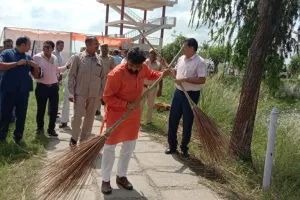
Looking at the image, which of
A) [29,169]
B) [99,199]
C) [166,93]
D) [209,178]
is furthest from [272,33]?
[166,93]

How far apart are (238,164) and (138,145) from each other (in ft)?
6.07

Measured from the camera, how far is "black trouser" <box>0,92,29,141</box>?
202 inches

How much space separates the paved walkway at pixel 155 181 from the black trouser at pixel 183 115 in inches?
10.3

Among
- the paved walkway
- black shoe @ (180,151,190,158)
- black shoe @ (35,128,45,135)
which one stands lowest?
the paved walkway

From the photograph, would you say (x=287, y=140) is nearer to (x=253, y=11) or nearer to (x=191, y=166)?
(x=191, y=166)

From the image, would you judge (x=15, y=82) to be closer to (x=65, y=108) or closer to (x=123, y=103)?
(x=65, y=108)

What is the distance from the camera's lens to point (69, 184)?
10.6ft

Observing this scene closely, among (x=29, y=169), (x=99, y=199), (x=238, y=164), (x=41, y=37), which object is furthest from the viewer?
(x=41, y=37)

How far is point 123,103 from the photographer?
11.7 ft

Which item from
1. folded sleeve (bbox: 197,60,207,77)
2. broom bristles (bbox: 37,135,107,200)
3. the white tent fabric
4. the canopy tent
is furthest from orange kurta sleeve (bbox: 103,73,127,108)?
the white tent fabric

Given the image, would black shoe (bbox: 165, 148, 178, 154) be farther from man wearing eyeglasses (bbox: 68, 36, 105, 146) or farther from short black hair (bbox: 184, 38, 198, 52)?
short black hair (bbox: 184, 38, 198, 52)

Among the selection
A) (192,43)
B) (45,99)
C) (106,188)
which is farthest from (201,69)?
(45,99)

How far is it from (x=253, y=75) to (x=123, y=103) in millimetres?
2009

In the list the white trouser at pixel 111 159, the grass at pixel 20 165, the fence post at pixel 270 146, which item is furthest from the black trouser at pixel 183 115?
the grass at pixel 20 165
